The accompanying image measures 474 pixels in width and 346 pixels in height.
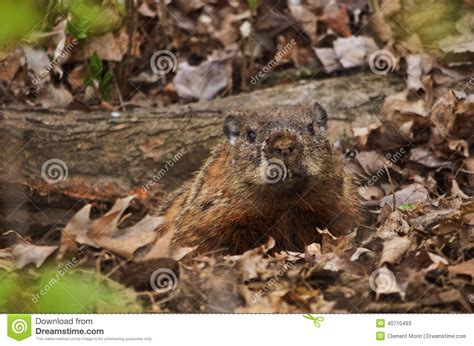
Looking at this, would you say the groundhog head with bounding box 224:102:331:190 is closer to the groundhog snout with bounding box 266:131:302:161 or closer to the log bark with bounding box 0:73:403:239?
the groundhog snout with bounding box 266:131:302:161

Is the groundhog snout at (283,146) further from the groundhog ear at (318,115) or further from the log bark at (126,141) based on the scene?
the log bark at (126,141)

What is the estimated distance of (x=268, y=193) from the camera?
646cm

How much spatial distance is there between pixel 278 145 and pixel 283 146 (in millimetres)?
40

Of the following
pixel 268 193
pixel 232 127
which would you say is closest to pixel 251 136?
pixel 232 127

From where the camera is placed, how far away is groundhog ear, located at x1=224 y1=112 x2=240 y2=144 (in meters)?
6.81

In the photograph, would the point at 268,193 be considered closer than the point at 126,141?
Yes

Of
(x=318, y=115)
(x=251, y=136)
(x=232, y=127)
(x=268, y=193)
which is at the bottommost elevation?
(x=268, y=193)

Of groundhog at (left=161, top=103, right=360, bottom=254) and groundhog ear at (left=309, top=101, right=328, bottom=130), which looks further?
groundhog ear at (left=309, top=101, right=328, bottom=130)

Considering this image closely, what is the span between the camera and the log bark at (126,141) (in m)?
7.38

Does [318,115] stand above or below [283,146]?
above

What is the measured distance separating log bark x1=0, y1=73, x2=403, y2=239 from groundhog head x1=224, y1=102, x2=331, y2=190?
1.33 meters

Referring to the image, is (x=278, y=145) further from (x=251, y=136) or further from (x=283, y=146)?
(x=251, y=136)

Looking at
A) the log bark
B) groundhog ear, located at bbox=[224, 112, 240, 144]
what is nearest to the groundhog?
groundhog ear, located at bbox=[224, 112, 240, 144]

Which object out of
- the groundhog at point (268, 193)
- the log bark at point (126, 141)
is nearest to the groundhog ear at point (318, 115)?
the groundhog at point (268, 193)
